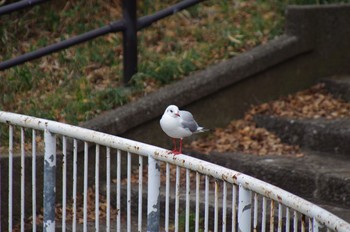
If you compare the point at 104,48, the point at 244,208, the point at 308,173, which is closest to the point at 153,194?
the point at 244,208

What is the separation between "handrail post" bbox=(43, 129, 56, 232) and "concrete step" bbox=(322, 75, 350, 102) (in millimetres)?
3144

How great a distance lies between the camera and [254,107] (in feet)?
23.0

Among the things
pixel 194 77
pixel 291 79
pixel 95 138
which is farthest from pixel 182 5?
pixel 95 138

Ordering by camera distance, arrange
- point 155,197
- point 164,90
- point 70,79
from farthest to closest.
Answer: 1. point 70,79
2. point 164,90
3. point 155,197

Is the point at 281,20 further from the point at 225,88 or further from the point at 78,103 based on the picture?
the point at 78,103

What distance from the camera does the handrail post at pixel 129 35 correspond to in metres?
6.72

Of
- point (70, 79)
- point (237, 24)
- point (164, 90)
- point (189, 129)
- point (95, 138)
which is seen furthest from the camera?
point (237, 24)

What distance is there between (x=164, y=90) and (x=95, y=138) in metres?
2.55

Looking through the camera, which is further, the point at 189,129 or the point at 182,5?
the point at 182,5

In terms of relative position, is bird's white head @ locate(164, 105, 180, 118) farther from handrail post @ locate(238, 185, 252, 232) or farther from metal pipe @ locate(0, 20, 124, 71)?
metal pipe @ locate(0, 20, 124, 71)

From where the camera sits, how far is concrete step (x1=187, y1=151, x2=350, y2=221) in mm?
5484

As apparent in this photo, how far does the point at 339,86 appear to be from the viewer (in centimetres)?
695

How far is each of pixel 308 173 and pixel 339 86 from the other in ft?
4.86

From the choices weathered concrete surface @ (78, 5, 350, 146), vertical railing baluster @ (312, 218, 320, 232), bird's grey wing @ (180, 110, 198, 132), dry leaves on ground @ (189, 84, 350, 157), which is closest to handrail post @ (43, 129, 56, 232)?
bird's grey wing @ (180, 110, 198, 132)
